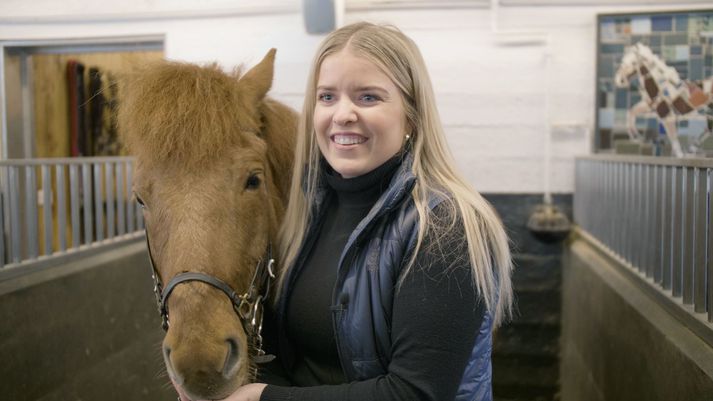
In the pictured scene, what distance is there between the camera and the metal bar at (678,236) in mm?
1570

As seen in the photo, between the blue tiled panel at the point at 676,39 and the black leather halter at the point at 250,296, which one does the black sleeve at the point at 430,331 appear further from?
the blue tiled panel at the point at 676,39

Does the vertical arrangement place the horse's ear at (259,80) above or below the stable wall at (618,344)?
above

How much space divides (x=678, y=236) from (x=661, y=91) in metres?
1.25

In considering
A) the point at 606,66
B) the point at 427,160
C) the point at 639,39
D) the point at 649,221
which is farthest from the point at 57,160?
the point at 606,66

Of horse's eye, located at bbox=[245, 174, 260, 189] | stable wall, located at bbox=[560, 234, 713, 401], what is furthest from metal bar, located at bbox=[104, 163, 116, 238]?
stable wall, located at bbox=[560, 234, 713, 401]

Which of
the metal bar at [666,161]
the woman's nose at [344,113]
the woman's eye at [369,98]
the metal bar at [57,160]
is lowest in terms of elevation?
the metal bar at [666,161]

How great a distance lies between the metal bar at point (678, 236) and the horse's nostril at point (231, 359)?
124cm

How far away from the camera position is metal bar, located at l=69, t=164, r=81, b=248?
2078mm

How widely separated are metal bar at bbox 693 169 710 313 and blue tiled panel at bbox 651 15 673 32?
123 centimetres

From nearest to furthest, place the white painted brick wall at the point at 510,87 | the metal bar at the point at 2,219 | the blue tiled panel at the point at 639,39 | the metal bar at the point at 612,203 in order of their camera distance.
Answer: the metal bar at the point at 2,219 → the metal bar at the point at 612,203 → the blue tiled panel at the point at 639,39 → the white painted brick wall at the point at 510,87

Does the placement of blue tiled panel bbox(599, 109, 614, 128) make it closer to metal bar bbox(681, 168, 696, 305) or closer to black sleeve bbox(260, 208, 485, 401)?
metal bar bbox(681, 168, 696, 305)

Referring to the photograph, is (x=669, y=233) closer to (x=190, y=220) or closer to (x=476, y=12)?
(x=190, y=220)

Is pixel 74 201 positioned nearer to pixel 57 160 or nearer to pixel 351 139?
pixel 57 160

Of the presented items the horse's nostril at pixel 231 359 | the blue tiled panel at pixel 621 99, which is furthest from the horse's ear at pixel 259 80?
the blue tiled panel at pixel 621 99
